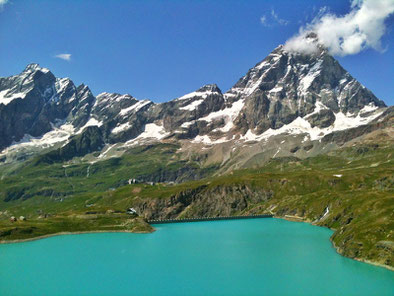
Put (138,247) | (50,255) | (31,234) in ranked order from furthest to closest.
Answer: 1. (31,234)
2. (138,247)
3. (50,255)

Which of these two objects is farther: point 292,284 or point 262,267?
point 262,267

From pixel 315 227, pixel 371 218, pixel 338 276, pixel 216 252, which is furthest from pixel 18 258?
pixel 315 227

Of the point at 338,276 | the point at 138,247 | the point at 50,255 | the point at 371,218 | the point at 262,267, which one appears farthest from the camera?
the point at 138,247

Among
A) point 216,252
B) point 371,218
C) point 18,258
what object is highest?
point 371,218

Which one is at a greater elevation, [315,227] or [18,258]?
[315,227]

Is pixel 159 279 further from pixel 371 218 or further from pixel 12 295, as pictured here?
pixel 371 218

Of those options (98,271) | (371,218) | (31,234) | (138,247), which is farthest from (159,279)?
(31,234)
